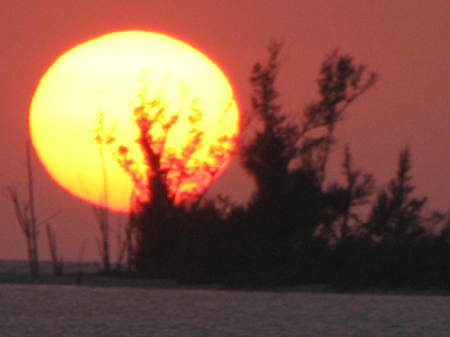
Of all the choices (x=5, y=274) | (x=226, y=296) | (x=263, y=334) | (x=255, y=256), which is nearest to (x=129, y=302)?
Result: (x=226, y=296)

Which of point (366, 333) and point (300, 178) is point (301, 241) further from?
point (366, 333)

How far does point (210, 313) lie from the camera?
28.3m

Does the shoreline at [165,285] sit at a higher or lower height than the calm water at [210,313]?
higher

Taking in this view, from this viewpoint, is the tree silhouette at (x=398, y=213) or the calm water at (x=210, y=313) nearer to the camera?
the calm water at (x=210, y=313)

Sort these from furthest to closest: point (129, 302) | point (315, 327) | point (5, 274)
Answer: point (5, 274) < point (129, 302) < point (315, 327)

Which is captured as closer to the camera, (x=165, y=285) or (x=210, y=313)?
(x=210, y=313)

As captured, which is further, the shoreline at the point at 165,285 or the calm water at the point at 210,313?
the shoreline at the point at 165,285

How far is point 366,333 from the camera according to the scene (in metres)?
23.7

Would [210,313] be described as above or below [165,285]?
below

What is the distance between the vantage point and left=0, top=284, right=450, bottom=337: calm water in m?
24.0

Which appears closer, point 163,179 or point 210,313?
point 210,313

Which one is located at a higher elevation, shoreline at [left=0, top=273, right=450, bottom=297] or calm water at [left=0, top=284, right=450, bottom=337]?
shoreline at [left=0, top=273, right=450, bottom=297]

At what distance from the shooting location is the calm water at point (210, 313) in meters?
24.0

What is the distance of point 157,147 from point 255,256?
461cm
